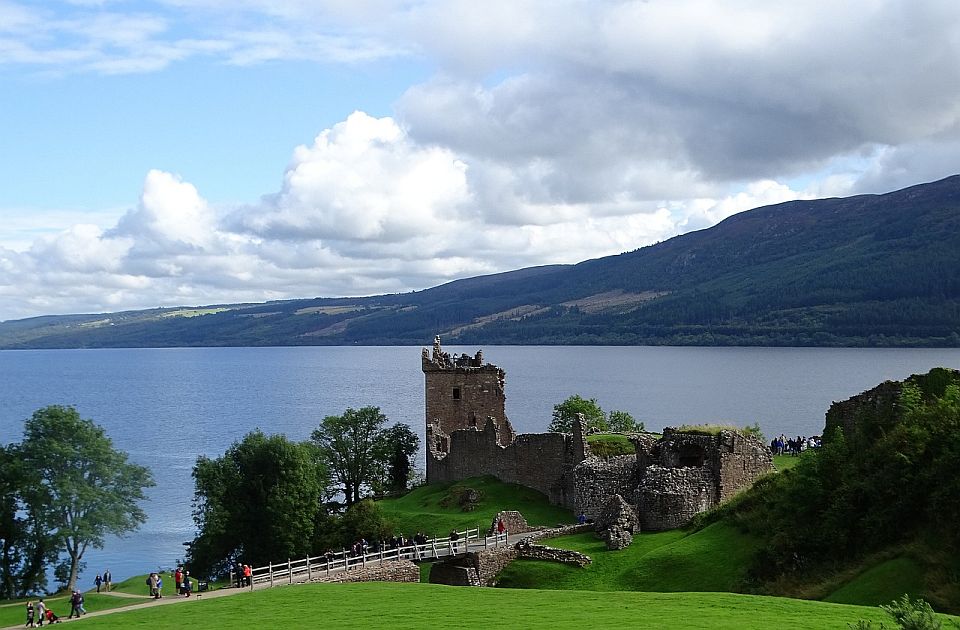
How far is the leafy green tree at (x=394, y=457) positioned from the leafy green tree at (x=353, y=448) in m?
0.34

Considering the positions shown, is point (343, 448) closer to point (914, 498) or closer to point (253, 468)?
point (253, 468)

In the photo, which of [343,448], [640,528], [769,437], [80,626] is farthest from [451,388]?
[769,437]

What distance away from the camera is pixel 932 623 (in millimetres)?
12875

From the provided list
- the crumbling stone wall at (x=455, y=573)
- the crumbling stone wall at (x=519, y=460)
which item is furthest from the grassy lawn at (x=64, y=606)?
the crumbling stone wall at (x=519, y=460)

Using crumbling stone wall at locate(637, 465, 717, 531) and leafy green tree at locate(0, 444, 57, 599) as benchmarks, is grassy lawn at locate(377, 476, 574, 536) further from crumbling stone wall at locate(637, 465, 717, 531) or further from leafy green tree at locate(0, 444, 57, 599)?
leafy green tree at locate(0, 444, 57, 599)

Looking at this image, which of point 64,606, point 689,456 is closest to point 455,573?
point 689,456

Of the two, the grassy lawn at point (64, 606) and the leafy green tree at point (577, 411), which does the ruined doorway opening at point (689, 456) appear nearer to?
the grassy lawn at point (64, 606)

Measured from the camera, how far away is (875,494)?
2758cm

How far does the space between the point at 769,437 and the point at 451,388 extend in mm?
50203

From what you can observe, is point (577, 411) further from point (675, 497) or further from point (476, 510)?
point (675, 497)

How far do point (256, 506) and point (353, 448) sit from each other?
68.6 ft

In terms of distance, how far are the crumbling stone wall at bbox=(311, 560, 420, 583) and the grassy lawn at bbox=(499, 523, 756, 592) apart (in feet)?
11.8

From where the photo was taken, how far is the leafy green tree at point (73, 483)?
166 feet

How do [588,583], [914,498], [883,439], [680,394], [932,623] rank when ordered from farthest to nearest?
[680,394] → [588,583] → [883,439] → [914,498] → [932,623]
